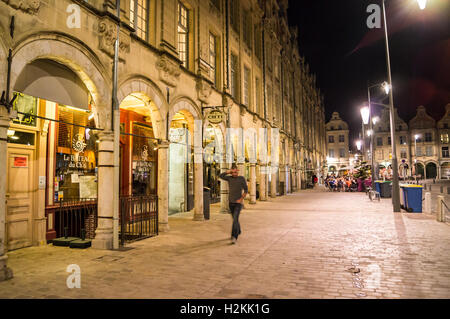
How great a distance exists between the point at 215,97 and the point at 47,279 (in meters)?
10.7

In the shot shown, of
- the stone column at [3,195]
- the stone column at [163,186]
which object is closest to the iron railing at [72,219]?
the stone column at [163,186]

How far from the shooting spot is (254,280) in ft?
15.5

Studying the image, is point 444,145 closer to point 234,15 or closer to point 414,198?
point 414,198

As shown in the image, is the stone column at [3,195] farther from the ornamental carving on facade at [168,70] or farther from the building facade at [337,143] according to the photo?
the building facade at [337,143]

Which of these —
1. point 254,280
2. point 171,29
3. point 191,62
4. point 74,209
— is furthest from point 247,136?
point 254,280

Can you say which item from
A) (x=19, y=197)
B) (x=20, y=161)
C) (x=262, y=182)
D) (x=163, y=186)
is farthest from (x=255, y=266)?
(x=262, y=182)

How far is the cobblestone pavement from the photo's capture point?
427 cm

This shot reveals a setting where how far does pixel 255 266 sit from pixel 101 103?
5163 mm

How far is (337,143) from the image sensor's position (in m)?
75.0

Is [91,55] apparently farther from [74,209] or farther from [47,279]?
[47,279]

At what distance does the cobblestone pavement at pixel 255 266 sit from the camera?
427 cm

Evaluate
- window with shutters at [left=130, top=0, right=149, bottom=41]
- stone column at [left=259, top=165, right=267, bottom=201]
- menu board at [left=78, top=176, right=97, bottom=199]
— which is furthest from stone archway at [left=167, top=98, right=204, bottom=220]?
stone column at [left=259, top=165, right=267, bottom=201]

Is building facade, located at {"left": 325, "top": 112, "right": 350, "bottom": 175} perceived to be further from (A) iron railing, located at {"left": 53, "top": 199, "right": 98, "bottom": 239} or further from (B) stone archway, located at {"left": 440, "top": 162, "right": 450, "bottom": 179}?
(A) iron railing, located at {"left": 53, "top": 199, "right": 98, "bottom": 239}
